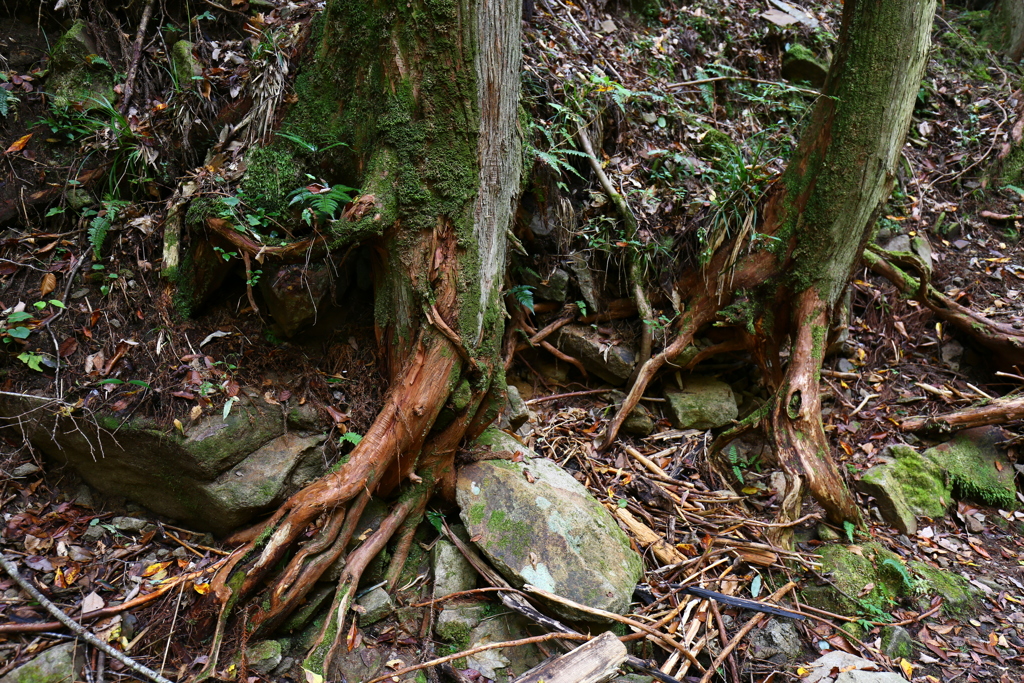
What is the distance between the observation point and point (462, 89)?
10.8 ft

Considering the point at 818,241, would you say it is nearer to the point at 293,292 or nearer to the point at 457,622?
A: the point at 457,622

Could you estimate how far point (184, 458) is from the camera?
131 inches

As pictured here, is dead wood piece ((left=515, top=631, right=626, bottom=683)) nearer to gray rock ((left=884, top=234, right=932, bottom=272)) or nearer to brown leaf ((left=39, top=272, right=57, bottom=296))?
brown leaf ((left=39, top=272, right=57, bottom=296))

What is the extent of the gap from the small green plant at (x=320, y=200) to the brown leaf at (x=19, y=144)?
6.23 ft

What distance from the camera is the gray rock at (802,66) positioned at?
7.14 meters

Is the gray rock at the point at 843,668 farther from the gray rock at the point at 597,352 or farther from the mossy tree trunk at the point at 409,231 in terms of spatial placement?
the gray rock at the point at 597,352

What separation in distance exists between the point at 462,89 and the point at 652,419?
3257 mm

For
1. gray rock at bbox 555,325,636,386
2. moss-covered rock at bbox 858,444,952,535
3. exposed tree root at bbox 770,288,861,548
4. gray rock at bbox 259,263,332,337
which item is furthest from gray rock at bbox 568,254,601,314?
moss-covered rock at bbox 858,444,952,535

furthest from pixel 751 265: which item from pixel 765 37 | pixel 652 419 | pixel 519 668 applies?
pixel 765 37

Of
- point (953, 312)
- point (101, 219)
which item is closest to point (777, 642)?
point (953, 312)

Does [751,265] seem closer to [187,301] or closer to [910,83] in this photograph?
[910,83]

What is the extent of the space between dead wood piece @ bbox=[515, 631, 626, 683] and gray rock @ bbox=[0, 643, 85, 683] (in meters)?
2.23

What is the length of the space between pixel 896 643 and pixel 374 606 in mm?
3251

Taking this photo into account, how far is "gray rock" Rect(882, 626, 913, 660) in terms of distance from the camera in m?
3.55
